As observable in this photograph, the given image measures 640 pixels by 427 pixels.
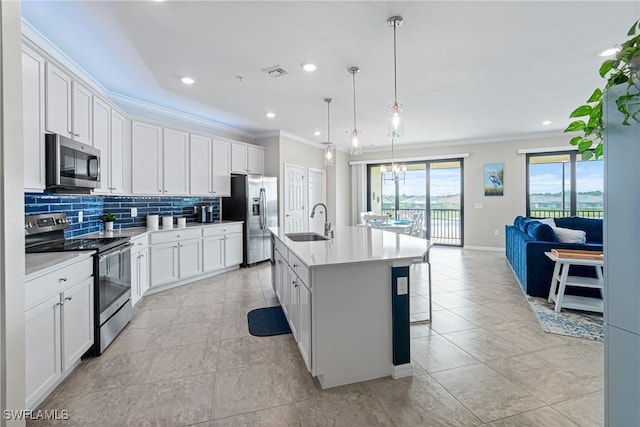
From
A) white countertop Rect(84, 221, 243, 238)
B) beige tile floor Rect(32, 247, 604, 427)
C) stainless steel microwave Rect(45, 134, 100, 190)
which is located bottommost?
beige tile floor Rect(32, 247, 604, 427)

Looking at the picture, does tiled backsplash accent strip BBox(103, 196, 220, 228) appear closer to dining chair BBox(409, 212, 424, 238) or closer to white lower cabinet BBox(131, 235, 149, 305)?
white lower cabinet BBox(131, 235, 149, 305)

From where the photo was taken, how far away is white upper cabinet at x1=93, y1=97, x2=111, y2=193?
124 inches

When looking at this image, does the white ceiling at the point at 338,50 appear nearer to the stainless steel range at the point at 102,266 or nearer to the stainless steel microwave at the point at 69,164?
the stainless steel microwave at the point at 69,164

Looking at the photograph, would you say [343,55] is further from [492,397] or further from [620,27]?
[492,397]

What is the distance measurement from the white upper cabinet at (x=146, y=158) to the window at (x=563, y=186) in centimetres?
766

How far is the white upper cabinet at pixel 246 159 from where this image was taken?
5574 mm

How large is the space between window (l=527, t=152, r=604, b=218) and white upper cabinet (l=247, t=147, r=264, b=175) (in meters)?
6.12

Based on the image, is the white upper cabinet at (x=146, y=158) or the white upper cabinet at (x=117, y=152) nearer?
the white upper cabinet at (x=117, y=152)

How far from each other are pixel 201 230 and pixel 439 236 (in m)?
6.26

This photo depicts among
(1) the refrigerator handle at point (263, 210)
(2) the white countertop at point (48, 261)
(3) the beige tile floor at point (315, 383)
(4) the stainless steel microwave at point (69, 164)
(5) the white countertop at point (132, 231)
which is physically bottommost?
(3) the beige tile floor at point (315, 383)

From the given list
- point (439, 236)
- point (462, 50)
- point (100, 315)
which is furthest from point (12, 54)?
point (439, 236)

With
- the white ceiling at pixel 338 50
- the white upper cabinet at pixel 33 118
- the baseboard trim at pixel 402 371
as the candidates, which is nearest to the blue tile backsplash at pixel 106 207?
the white upper cabinet at pixel 33 118

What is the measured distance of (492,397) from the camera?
1905 mm

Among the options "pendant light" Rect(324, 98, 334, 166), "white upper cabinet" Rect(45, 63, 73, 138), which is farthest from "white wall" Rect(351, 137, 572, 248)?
"white upper cabinet" Rect(45, 63, 73, 138)
